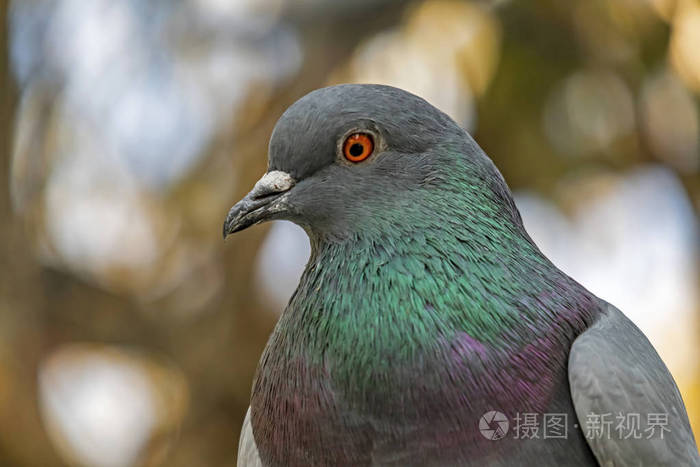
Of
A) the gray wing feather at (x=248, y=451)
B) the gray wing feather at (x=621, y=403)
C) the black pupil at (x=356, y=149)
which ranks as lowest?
the gray wing feather at (x=621, y=403)

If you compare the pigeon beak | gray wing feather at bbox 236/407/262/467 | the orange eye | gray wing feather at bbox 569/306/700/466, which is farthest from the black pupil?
gray wing feather at bbox 236/407/262/467

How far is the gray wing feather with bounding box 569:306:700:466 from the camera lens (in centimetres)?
244

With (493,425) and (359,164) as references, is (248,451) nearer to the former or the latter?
(493,425)

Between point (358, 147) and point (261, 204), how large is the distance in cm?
36

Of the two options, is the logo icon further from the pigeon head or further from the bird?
the pigeon head

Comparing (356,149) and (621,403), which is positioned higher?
(356,149)

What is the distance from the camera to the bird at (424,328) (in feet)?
7.79

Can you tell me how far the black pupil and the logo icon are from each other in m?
0.90

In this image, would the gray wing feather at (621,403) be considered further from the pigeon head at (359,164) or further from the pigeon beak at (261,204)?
the pigeon beak at (261,204)

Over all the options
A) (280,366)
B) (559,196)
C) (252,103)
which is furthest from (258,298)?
(280,366)

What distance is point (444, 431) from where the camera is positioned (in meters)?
2.34

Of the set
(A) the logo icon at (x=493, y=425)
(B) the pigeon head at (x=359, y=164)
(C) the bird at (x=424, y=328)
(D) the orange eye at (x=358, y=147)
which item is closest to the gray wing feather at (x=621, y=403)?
(C) the bird at (x=424, y=328)

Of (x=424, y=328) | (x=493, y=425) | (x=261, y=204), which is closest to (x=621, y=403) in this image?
(x=493, y=425)

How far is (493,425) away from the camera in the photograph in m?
2.36
